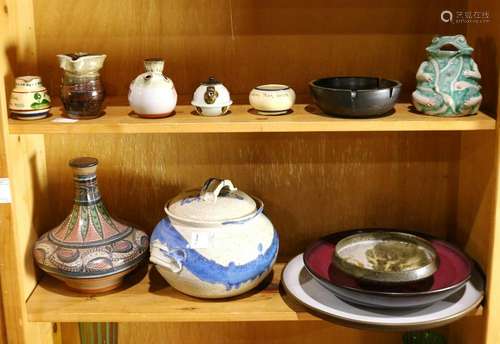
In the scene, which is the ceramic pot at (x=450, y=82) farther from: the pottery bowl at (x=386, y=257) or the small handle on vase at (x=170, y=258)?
the small handle on vase at (x=170, y=258)

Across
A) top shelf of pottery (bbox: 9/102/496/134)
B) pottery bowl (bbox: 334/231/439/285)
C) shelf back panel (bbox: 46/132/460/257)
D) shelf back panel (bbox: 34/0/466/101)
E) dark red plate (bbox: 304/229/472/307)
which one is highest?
shelf back panel (bbox: 34/0/466/101)

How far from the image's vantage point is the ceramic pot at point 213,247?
1.36m

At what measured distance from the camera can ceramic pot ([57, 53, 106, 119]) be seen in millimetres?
1325

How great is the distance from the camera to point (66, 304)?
1.42 metres

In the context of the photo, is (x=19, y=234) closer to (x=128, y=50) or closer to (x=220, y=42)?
(x=128, y=50)

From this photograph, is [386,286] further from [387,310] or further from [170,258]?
[170,258]

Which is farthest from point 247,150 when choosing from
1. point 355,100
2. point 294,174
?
point 355,100

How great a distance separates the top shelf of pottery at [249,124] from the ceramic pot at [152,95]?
0.02 m

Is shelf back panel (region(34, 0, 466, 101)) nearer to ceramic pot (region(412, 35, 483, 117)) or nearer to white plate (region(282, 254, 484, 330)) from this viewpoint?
ceramic pot (region(412, 35, 483, 117))

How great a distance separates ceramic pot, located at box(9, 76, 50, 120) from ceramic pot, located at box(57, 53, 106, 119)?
45 millimetres

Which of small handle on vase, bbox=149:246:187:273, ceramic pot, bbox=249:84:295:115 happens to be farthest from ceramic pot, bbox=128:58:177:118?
small handle on vase, bbox=149:246:187:273

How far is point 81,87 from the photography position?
134cm

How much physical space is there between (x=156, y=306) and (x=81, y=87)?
1.53 feet

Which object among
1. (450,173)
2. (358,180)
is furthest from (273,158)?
(450,173)
